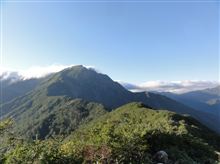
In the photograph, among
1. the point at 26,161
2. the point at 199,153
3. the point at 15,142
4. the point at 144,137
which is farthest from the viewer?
the point at 199,153

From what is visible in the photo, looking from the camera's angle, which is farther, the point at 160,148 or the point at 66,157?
the point at 160,148

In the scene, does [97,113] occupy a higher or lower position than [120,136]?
lower

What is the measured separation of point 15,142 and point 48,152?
271cm

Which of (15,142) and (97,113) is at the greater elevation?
(15,142)

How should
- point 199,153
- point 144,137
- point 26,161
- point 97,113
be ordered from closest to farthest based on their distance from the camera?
1. point 26,161
2. point 144,137
3. point 199,153
4. point 97,113

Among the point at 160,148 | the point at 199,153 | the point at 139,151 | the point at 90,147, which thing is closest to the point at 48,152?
the point at 90,147

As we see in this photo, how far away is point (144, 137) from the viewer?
1761 centimetres

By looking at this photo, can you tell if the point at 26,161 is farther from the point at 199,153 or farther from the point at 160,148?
the point at 199,153

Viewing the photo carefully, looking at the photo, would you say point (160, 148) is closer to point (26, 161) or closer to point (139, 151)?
point (139, 151)

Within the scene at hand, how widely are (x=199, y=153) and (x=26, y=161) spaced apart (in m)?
12.1

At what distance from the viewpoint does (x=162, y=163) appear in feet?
51.2

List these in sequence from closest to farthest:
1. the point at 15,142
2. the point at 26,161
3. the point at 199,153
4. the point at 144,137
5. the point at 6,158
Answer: the point at 26,161, the point at 6,158, the point at 15,142, the point at 144,137, the point at 199,153

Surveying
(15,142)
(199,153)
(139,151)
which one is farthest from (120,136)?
(199,153)

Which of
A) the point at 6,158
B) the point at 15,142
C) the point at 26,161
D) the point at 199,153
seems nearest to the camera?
the point at 26,161
